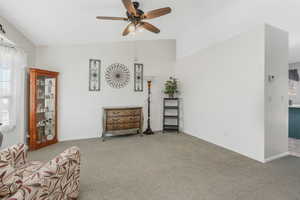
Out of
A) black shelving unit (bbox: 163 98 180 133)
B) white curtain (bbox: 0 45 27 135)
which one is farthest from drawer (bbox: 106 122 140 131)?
white curtain (bbox: 0 45 27 135)

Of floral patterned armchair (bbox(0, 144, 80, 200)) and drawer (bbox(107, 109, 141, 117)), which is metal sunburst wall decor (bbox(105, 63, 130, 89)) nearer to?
drawer (bbox(107, 109, 141, 117))

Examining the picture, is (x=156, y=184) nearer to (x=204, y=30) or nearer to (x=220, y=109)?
(x=220, y=109)

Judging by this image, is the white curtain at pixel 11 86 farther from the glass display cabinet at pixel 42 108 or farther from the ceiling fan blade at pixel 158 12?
the ceiling fan blade at pixel 158 12

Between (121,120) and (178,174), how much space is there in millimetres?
2350

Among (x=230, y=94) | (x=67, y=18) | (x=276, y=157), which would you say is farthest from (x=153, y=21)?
(x=276, y=157)

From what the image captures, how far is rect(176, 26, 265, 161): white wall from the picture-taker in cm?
285

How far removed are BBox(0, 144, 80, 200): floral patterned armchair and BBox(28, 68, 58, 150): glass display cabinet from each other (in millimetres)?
1920

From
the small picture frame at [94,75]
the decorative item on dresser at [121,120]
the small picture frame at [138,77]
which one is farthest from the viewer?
the small picture frame at [138,77]

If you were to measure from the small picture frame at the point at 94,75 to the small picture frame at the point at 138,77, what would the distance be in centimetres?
115

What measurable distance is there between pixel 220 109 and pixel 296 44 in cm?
319

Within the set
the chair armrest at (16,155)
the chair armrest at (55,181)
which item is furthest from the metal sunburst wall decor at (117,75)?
the chair armrest at (55,181)

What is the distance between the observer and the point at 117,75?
4.67 meters

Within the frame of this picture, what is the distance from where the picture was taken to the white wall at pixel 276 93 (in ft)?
9.19

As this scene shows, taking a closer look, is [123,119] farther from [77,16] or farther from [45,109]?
[77,16]
